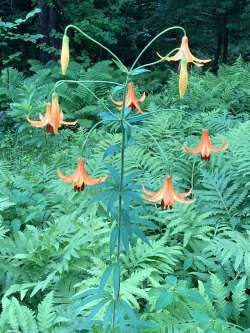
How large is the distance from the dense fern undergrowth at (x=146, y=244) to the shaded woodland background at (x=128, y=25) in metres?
3.98

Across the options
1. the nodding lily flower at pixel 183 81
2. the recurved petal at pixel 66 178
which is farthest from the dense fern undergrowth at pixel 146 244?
the nodding lily flower at pixel 183 81

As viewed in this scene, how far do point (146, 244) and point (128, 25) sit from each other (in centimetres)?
732

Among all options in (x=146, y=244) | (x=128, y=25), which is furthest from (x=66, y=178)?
(x=128, y=25)

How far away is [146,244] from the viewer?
294 centimetres

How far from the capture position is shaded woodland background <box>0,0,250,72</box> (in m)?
8.34

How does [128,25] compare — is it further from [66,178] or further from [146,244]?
[66,178]

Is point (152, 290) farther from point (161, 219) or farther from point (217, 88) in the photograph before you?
point (217, 88)

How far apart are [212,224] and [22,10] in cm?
812

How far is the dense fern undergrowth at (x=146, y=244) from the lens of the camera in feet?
7.82

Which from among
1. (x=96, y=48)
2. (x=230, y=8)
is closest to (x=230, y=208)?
(x=230, y=8)

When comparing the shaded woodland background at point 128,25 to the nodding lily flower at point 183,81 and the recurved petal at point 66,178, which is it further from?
the nodding lily flower at point 183,81

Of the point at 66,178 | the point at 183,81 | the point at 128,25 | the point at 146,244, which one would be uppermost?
the point at 128,25

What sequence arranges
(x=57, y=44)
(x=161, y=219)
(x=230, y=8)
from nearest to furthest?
(x=161, y=219)
(x=230, y=8)
(x=57, y=44)

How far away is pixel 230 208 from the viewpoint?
3.33m
